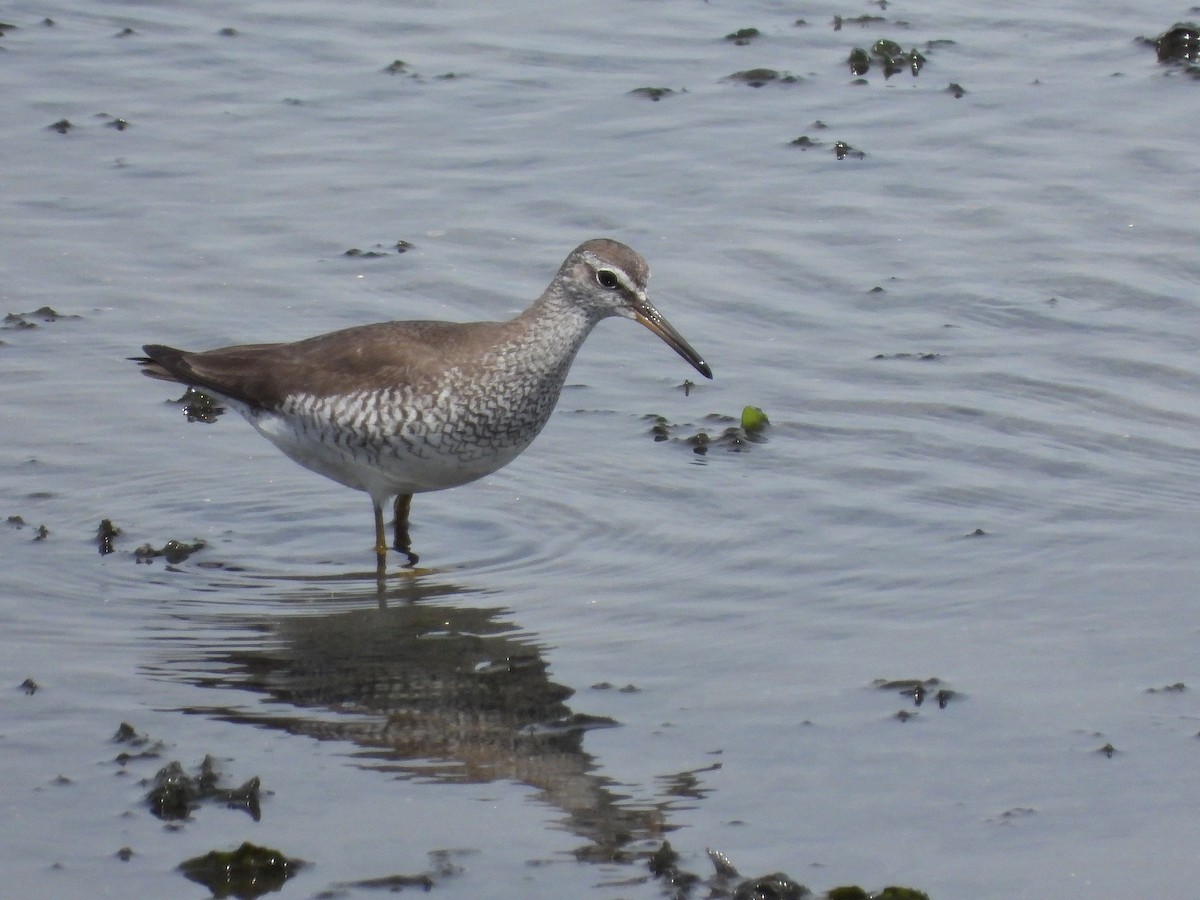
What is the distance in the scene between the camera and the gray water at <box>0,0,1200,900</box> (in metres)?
6.14

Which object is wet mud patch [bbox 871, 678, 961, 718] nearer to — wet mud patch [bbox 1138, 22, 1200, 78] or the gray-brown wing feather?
the gray-brown wing feather

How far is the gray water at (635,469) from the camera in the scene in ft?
20.2

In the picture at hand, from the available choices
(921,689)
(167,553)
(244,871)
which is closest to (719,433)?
(167,553)

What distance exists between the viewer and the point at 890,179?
12.6 m

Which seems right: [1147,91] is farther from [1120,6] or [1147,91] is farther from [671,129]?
[671,129]

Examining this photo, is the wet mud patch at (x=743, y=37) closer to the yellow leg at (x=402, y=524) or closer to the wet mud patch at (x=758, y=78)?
the wet mud patch at (x=758, y=78)

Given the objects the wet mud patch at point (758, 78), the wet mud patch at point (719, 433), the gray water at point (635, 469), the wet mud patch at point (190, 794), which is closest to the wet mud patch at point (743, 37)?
the gray water at point (635, 469)

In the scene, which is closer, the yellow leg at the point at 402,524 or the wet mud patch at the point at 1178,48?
the yellow leg at the point at 402,524

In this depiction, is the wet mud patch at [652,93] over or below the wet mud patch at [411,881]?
over

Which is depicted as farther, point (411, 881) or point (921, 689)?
point (921, 689)

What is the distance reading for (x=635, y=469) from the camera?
927 centimetres

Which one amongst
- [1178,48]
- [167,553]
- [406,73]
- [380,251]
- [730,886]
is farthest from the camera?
[406,73]

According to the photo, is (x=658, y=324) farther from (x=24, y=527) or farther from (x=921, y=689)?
(x=24, y=527)

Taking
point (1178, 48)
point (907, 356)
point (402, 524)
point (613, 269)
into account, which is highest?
point (1178, 48)
